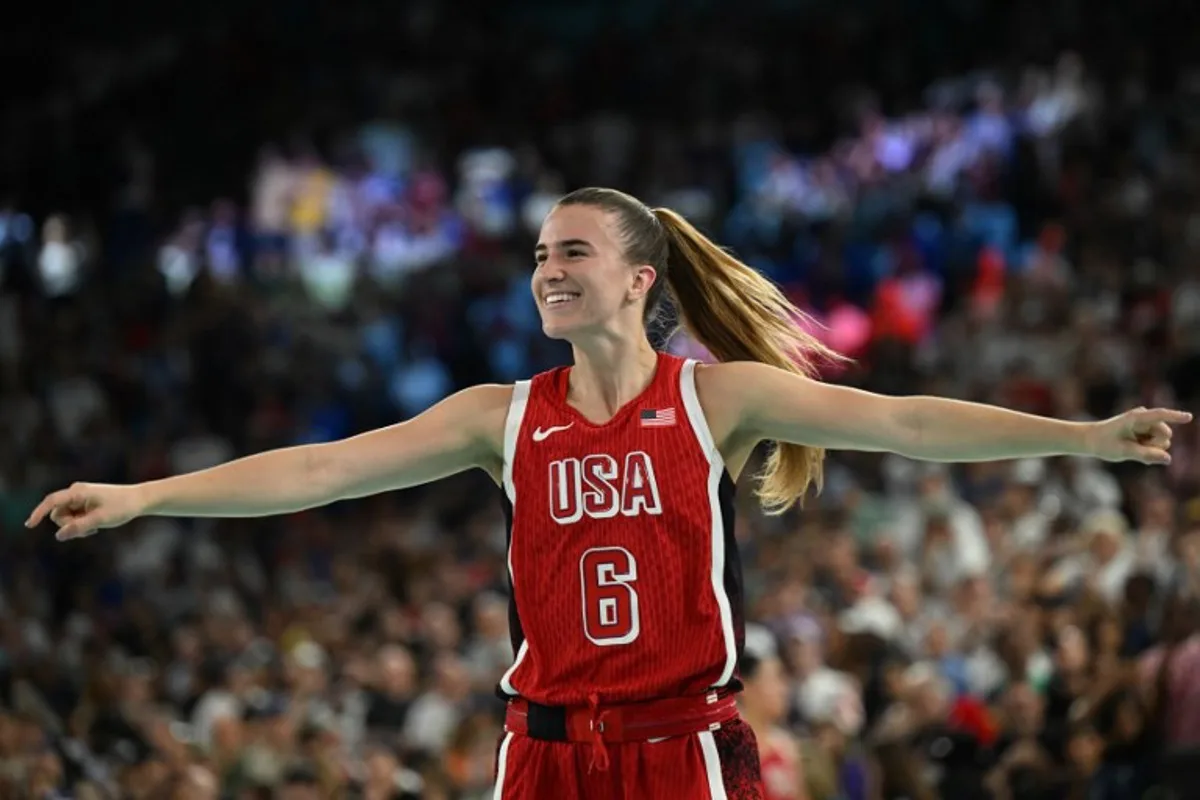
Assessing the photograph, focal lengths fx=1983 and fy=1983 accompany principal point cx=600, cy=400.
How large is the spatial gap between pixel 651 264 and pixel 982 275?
10486 mm

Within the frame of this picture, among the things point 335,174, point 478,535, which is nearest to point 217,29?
point 335,174

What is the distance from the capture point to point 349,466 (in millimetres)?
4785

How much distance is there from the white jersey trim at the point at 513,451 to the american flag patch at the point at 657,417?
308mm

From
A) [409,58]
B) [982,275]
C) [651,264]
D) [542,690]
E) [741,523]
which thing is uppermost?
[409,58]

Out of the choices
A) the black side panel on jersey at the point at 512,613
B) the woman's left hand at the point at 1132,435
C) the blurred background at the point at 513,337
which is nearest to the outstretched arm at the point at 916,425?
the woman's left hand at the point at 1132,435

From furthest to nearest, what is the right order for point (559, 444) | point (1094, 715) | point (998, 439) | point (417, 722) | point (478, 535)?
point (478, 535) < point (417, 722) < point (1094, 715) < point (559, 444) < point (998, 439)

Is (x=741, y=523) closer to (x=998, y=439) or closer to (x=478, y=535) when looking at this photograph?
(x=478, y=535)

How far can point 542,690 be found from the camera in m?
4.63

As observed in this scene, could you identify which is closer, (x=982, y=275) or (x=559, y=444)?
(x=559, y=444)

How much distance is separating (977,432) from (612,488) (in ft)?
2.78

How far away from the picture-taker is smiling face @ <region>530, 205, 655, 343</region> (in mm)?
4770

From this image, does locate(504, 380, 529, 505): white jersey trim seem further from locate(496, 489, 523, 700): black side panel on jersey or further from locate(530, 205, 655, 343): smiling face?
locate(530, 205, 655, 343): smiling face

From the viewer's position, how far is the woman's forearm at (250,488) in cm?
462

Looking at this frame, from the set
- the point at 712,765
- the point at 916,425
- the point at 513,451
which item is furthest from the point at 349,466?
the point at 916,425
